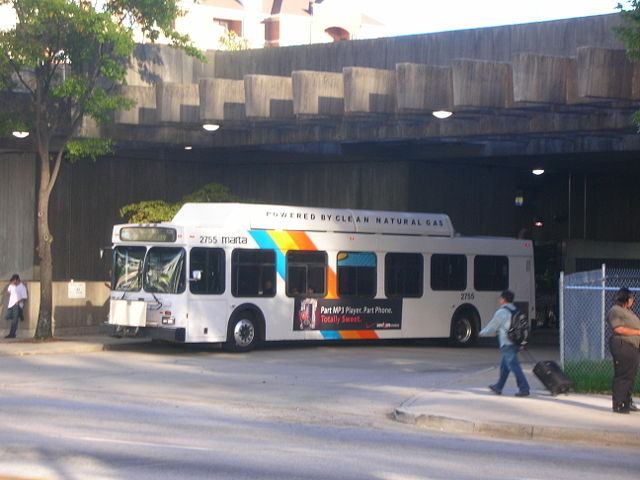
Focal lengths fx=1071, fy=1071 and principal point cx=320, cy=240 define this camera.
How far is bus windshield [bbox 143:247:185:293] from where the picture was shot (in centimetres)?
2442

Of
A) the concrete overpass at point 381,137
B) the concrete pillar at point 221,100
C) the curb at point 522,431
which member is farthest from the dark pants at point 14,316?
the curb at point 522,431

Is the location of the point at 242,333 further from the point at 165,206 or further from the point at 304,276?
the point at 165,206

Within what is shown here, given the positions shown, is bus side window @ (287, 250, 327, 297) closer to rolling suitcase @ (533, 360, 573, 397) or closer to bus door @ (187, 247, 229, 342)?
bus door @ (187, 247, 229, 342)

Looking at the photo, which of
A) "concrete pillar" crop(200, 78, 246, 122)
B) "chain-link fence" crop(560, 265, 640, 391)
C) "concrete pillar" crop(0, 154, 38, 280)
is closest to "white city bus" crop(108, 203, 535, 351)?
"concrete pillar" crop(200, 78, 246, 122)

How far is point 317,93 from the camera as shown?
82.4ft

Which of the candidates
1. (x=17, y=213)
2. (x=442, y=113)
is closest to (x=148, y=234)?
(x=442, y=113)

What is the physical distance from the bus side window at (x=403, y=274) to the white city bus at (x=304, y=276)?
3 centimetres

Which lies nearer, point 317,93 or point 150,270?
point 150,270

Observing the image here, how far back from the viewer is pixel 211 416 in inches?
576

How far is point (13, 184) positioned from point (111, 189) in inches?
122

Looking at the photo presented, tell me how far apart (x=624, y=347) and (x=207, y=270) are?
12245 millimetres

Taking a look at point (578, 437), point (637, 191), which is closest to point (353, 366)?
point (578, 437)

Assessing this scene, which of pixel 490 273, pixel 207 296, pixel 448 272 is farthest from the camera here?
pixel 490 273

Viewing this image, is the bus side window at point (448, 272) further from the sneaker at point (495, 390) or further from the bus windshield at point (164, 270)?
the sneaker at point (495, 390)
